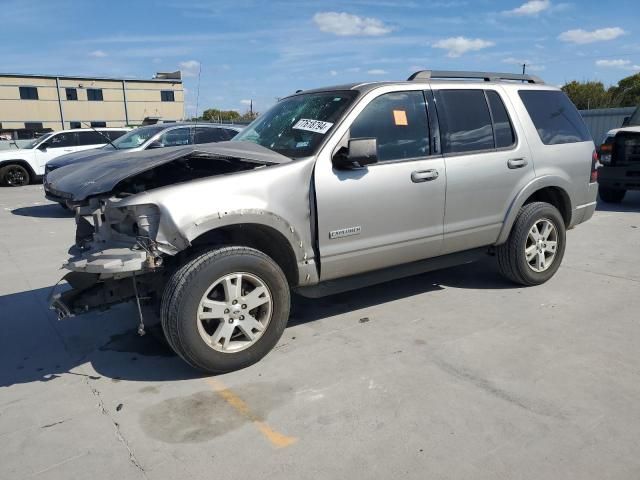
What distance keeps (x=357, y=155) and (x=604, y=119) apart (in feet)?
67.5

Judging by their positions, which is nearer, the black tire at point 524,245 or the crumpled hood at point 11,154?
the black tire at point 524,245

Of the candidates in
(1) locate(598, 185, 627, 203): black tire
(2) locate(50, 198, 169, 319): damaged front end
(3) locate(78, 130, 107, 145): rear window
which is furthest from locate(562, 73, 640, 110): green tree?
(2) locate(50, 198, 169, 319): damaged front end

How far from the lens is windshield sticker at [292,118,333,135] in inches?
156

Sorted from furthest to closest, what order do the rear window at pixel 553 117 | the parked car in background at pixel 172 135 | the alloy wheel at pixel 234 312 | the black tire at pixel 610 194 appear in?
1. the parked car in background at pixel 172 135
2. the black tire at pixel 610 194
3. the rear window at pixel 553 117
4. the alloy wheel at pixel 234 312

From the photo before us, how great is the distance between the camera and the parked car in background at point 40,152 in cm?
1546

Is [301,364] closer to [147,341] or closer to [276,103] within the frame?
[147,341]

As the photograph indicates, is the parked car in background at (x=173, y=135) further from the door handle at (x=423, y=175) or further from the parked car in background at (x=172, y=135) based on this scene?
the door handle at (x=423, y=175)

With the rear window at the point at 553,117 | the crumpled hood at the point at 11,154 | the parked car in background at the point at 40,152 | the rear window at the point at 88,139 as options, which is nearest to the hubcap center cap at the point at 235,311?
the rear window at the point at 553,117

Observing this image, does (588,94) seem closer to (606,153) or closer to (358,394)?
(606,153)

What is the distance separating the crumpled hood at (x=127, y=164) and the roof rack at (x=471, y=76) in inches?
61.3

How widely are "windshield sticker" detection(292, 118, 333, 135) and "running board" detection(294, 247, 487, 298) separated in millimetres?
1147

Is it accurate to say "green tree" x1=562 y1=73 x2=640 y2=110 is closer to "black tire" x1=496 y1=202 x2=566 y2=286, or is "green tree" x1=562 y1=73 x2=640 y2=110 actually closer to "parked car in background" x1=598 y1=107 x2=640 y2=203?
"parked car in background" x1=598 y1=107 x2=640 y2=203

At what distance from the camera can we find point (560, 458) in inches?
103

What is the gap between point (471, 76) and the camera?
5.00 metres
